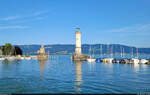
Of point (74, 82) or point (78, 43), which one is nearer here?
point (74, 82)

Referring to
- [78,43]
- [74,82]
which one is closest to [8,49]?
[78,43]

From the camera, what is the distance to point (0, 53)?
118 m

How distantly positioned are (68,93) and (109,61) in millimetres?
61446

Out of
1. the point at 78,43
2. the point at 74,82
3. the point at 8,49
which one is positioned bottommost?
the point at 74,82

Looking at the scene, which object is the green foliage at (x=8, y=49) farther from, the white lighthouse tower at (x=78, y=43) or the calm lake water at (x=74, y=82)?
the calm lake water at (x=74, y=82)

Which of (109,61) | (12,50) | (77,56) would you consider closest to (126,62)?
(109,61)

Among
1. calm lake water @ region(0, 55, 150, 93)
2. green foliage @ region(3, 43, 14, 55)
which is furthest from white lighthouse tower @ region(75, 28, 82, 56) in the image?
calm lake water @ region(0, 55, 150, 93)

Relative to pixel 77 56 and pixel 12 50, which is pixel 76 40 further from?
pixel 12 50

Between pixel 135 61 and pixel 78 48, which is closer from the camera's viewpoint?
pixel 135 61

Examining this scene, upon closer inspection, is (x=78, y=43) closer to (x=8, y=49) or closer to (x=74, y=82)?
(x=8, y=49)

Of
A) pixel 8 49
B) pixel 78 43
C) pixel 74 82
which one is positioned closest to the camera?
pixel 74 82

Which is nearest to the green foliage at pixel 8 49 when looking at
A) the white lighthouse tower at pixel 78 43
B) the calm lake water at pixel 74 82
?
the white lighthouse tower at pixel 78 43

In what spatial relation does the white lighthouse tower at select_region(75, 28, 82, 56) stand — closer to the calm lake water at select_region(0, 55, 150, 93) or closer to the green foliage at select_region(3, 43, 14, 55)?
the green foliage at select_region(3, 43, 14, 55)

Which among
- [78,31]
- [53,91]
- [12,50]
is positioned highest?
[78,31]
